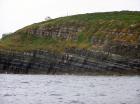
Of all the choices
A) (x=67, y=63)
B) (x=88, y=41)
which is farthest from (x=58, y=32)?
(x=67, y=63)

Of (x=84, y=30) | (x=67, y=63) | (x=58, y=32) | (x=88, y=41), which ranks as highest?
(x=84, y=30)

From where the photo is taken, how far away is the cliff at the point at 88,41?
102688mm

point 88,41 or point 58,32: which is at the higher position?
point 58,32

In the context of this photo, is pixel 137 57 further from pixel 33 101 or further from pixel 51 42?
pixel 33 101

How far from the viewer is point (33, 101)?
47.5 m

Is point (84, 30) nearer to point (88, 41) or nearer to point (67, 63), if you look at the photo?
point (88, 41)

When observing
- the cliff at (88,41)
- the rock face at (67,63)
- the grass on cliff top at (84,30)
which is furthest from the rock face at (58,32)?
the rock face at (67,63)

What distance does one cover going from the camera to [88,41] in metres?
121

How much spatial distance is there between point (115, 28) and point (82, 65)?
18735 mm

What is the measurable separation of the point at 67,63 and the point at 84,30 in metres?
22.7

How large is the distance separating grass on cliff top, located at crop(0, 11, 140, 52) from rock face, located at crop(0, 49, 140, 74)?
15.7 feet

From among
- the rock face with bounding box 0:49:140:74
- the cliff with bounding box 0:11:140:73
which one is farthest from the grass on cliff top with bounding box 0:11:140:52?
the rock face with bounding box 0:49:140:74

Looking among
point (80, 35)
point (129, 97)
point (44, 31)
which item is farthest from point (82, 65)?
point (129, 97)

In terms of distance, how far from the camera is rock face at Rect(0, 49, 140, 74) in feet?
327
